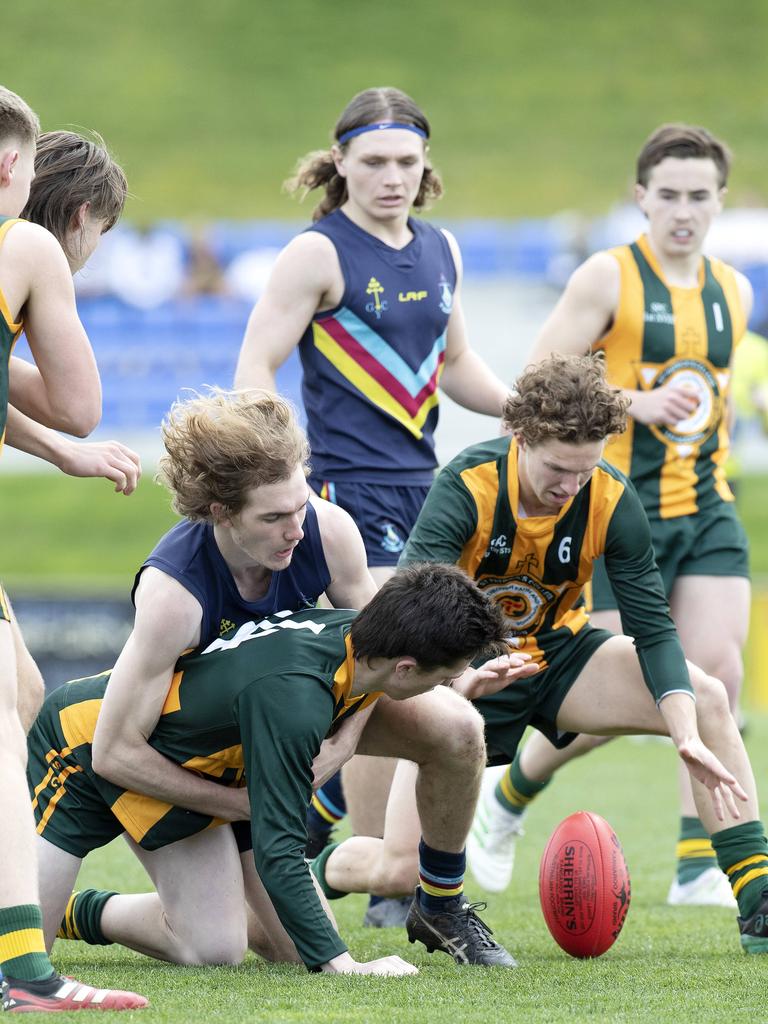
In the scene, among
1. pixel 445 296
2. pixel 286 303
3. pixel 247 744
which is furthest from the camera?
pixel 445 296

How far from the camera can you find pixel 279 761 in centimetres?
362

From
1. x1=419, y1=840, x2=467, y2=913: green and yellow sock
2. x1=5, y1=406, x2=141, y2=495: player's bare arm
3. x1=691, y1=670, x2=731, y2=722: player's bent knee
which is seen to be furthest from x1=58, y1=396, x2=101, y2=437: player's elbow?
x1=691, y1=670, x2=731, y2=722: player's bent knee

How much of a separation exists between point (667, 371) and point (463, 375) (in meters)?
0.71

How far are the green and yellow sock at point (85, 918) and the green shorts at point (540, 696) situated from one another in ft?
3.78

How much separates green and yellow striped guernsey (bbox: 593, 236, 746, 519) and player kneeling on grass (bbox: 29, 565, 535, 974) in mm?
1694

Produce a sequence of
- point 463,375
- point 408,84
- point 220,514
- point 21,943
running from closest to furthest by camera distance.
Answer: point 21,943 < point 220,514 < point 463,375 < point 408,84

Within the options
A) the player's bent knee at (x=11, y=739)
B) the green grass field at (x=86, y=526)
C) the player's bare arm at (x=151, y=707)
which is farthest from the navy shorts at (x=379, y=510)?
the green grass field at (x=86, y=526)

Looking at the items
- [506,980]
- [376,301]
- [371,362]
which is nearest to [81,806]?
[506,980]

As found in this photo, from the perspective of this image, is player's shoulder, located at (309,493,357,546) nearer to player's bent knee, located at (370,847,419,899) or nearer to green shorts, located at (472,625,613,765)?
green shorts, located at (472,625,613,765)

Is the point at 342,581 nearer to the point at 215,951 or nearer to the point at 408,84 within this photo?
the point at 215,951

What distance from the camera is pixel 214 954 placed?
4039 mm

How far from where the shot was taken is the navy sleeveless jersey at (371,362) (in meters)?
5.25

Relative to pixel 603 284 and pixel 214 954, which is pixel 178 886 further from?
pixel 603 284

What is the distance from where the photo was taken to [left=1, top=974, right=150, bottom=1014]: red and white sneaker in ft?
10.5
